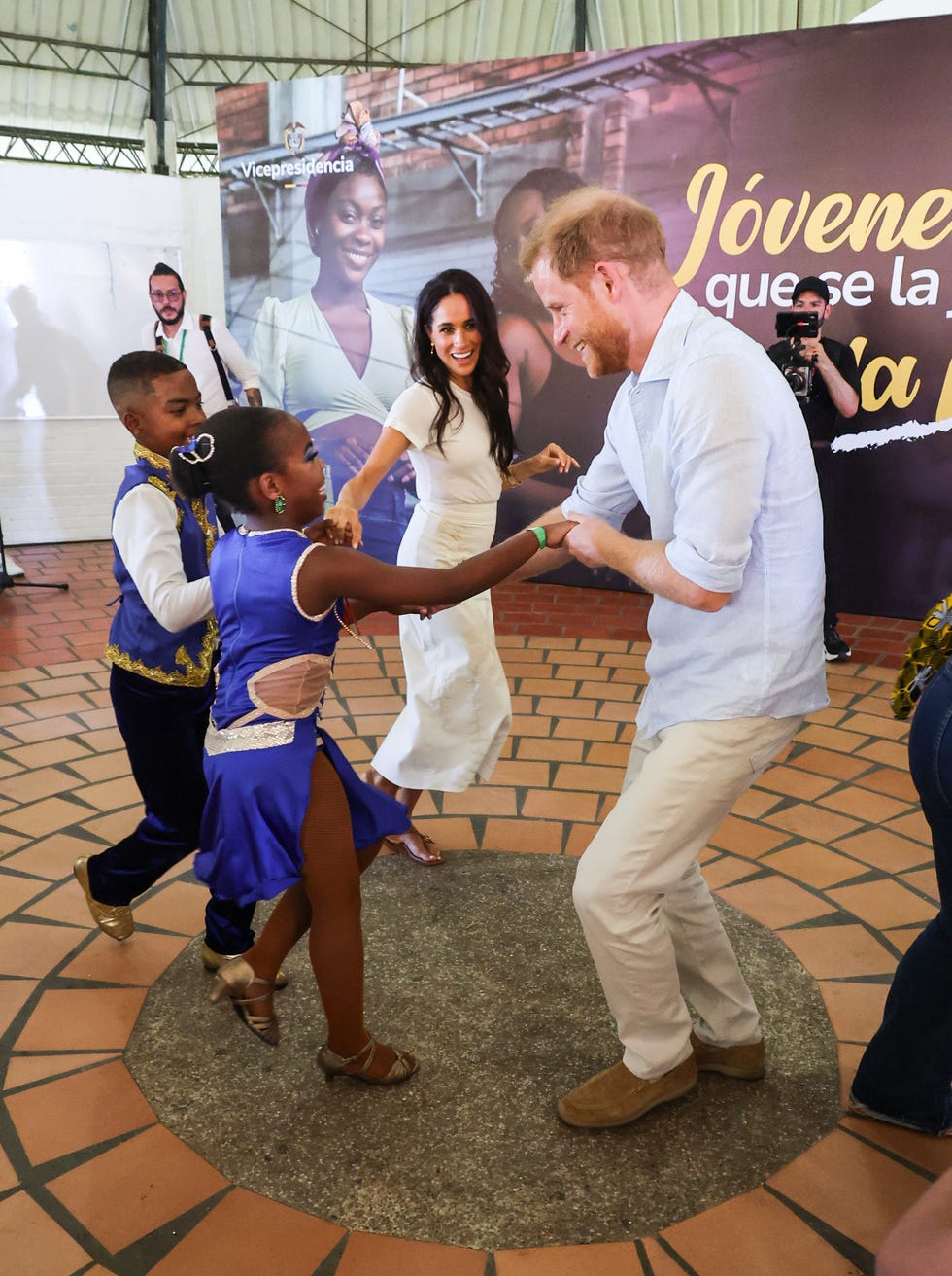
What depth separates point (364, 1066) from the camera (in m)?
2.11

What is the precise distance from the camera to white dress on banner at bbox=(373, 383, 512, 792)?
3.03 m

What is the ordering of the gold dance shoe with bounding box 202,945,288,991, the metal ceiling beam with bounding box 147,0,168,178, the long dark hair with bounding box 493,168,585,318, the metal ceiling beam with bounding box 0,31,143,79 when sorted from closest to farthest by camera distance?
the gold dance shoe with bounding box 202,945,288,991 < the long dark hair with bounding box 493,168,585,318 < the metal ceiling beam with bounding box 0,31,143,79 < the metal ceiling beam with bounding box 147,0,168,178

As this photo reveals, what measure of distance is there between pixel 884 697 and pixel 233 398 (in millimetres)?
3900

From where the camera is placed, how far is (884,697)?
14.9ft

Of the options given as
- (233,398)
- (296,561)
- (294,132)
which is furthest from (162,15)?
(296,561)

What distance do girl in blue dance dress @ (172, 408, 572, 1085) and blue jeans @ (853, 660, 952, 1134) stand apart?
0.78m

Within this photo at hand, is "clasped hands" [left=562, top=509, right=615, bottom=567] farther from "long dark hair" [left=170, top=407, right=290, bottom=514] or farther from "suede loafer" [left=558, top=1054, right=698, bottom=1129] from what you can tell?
"suede loafer" [left=558, top=1054, right=698, bottom=1129]

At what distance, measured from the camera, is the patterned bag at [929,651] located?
5.96 ft

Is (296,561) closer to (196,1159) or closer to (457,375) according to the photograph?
(196,1159)

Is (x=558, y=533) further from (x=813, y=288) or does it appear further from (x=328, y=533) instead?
(x=813, y=288)

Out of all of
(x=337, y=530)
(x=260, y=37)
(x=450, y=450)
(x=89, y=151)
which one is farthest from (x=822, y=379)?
(x=89, y=151)

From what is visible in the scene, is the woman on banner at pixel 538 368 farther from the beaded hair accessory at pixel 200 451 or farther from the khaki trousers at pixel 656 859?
the khaki trousers at pixel 656 859

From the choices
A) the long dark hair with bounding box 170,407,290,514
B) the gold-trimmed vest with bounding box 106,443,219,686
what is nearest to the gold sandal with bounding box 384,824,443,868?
the gold-trimmed vest with bounding box 106,443,219,686

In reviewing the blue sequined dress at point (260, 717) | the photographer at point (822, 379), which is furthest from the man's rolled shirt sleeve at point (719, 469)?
the photographer at point (822, 379)
